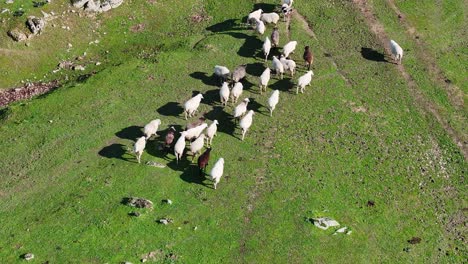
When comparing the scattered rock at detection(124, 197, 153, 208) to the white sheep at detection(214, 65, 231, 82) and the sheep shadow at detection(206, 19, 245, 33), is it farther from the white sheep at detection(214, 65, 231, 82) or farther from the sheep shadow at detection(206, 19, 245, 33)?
the sheep shadow at detection(206, 19, 245, 33)

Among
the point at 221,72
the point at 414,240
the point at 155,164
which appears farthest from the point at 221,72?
the point at 414,240

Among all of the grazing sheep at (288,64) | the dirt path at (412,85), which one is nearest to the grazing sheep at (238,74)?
the grazing sheep at (288,64)

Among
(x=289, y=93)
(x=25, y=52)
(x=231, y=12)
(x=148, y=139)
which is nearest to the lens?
(x=148, y=139)

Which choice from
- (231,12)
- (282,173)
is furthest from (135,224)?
(231,12)

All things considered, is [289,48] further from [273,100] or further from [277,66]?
[273,100]

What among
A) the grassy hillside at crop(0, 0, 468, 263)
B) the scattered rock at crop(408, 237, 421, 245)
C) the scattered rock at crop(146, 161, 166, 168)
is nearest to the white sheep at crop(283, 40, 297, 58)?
the grassy hillside at crop(0, 0, 468, 263)

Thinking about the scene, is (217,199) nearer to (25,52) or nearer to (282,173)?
(282,173)
